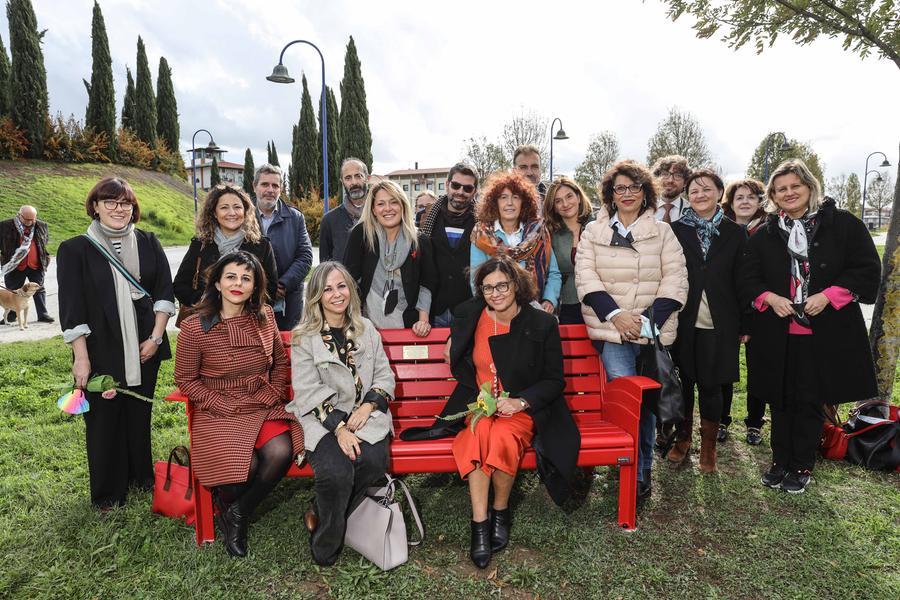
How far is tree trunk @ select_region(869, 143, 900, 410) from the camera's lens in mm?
4578

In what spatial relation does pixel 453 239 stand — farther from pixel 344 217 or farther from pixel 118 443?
pixel 118 443

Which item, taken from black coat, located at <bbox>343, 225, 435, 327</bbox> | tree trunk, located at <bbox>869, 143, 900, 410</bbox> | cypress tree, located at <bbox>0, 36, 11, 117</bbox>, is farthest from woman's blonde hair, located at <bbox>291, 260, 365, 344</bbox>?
cypress tree, located at <bbox>0, 36, 11, 117</bbox>

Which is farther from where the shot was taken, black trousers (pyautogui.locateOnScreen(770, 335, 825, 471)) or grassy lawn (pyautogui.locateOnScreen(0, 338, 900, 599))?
black trousers (pyautogui.locateOnScreen(770, 335, 825, 471))

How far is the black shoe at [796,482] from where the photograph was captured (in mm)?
3812

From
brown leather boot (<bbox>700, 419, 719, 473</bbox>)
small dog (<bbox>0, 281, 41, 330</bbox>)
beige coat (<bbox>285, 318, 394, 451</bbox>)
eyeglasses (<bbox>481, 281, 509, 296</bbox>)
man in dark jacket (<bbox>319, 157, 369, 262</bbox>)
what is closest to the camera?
beige coat (<bbox>285, 318, 394, 451</bbox>)

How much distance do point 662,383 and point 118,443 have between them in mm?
3495

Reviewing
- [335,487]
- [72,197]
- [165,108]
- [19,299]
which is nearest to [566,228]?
[335,487]

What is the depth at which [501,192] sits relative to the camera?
3955 millimetres

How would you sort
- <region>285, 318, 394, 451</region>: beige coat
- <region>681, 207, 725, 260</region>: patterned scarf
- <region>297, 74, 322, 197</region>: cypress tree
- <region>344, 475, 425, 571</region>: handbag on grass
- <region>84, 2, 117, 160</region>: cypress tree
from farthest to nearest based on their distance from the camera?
<region>297, 74, 322, 197</region>: cypress tree, <region>84, 2, 117, 160</region>: cypress tree, <region>681, 207, 725, 260</region>: patterned scarf, <region>285, 318, 394, 451</region>: beige coat, <region>344, 475, 425, 571</region>: handbag on grass

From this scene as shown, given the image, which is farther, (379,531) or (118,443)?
(118,443)

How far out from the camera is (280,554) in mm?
3119

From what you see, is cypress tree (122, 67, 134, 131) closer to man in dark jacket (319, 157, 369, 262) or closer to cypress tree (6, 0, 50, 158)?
cypress tree (6, 0, 50, 158)

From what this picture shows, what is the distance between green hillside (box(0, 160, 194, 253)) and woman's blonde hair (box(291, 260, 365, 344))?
22340 mm

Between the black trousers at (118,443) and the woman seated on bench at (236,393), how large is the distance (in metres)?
0.68
